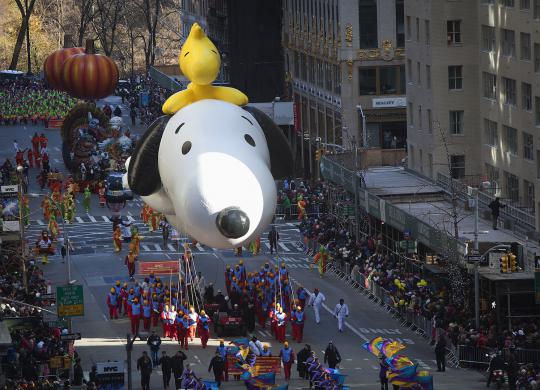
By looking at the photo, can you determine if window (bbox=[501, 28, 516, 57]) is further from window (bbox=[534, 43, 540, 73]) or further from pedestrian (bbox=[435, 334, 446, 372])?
pedestrian (bbox=[435, 334, 446, 372])

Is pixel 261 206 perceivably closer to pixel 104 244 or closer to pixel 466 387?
pixel 466 387

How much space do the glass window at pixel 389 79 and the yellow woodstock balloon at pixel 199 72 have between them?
2450 inches

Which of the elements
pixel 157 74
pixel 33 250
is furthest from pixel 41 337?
pixel 157 74

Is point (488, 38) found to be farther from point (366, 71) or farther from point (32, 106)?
point (32, 106)

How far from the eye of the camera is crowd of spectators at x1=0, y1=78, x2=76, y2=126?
138375mm

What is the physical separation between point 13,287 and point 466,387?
740 inches

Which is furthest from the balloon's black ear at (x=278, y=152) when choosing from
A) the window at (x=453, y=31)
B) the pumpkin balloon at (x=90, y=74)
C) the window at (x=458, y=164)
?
the pumpkin balloon at (x=90, y=74)

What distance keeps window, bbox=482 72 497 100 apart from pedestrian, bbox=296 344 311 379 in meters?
25.6

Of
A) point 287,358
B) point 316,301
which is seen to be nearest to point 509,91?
point 316,301

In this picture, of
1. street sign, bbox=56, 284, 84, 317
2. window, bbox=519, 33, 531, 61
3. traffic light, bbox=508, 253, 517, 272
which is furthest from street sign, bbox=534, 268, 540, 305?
window, bbox=519, 33, 531, 61

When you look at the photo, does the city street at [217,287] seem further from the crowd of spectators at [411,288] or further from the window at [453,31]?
the window at [453,31]

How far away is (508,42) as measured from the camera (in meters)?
78.4

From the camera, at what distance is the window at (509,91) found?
7788 cm

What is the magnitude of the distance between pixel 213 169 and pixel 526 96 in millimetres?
41121
